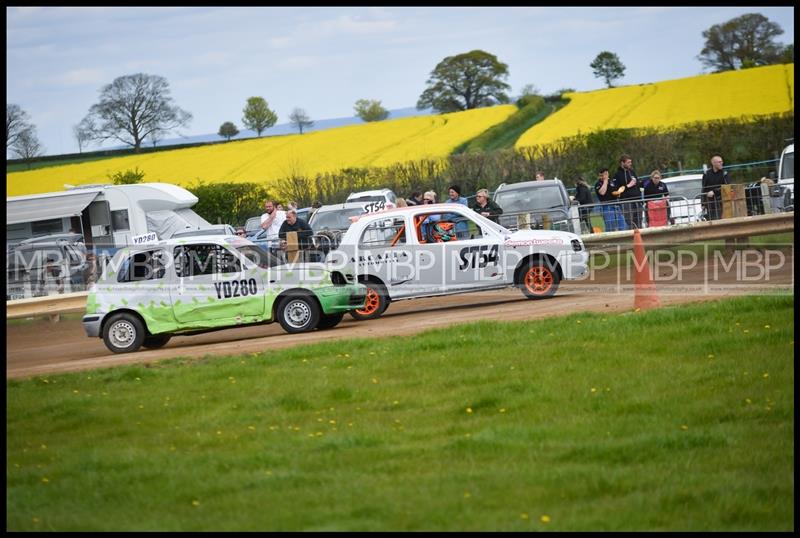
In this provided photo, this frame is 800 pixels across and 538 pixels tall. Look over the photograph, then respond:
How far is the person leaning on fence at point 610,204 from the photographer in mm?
23938

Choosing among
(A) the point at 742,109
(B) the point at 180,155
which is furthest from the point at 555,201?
(B) the point at 180,155

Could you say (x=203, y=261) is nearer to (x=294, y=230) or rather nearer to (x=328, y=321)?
(x=328, y=321)

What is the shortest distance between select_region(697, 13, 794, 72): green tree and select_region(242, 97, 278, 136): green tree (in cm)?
3228

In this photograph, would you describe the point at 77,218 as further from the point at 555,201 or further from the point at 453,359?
the point at 453,359

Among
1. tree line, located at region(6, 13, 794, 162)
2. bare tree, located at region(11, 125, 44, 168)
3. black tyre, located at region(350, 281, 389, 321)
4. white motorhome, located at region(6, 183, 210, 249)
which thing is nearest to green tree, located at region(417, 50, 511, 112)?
tree line, located at region(6, 13, 794, 162)

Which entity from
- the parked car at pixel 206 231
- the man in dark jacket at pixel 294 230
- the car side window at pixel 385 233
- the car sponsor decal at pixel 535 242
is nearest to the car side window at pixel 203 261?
A: the car side window at pixel 385 233

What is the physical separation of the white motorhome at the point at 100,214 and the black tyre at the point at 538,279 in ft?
52.9

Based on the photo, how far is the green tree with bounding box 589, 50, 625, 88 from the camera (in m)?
99.0

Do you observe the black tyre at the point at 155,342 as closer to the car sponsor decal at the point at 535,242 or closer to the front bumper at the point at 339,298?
the front bumper at the point at 339,298

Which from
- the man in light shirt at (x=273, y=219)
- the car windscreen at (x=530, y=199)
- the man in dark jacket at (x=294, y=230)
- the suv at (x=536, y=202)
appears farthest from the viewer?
the car windscreen at (x=530, y=199)

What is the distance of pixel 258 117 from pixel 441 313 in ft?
246

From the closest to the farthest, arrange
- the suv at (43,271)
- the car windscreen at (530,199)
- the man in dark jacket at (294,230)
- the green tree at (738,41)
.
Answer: the man in dark jacket at (294,230)
the suv at (43,271)
the car windscreen at (530,199)
the green tree at (738,41)

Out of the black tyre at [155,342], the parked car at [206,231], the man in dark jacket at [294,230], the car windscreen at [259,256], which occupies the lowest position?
the black tyre at [155,342]

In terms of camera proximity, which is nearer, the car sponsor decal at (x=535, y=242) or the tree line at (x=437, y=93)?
the car sponsor decal at (x=535, y=242)
